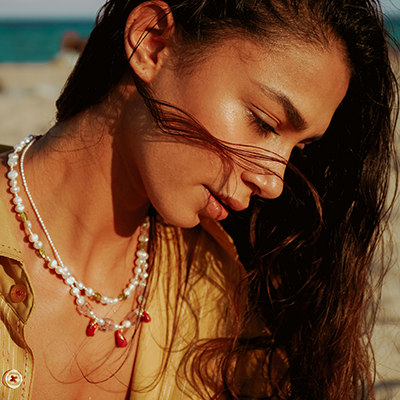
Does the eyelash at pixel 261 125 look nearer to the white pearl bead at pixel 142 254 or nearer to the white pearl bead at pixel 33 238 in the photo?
the white pearl bead at pixel 142 254

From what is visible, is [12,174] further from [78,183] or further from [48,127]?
[48,127]

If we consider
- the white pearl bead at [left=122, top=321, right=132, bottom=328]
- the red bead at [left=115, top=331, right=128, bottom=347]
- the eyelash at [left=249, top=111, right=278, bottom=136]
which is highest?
the eyelash at [left=249, top=111, right=278, bottom=136]

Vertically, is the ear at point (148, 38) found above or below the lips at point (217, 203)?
above

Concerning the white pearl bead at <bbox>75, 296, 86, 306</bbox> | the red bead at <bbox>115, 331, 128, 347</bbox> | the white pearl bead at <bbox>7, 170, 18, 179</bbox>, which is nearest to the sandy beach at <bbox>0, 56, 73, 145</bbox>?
the white pearl bead at <bbox>7, 170, 18, 179</bbox>

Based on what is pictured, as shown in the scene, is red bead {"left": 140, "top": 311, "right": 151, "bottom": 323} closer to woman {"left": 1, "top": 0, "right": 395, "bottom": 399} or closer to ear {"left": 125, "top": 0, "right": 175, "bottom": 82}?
woman {"left": 1, "top": 0, "right": 395, "bottom": 399}

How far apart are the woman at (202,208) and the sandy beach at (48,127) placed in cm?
47

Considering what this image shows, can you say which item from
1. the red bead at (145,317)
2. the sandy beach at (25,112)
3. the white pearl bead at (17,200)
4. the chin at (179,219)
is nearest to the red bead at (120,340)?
the red bead at (145,317)

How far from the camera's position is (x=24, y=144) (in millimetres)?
1901

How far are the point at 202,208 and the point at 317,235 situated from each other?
0.75m

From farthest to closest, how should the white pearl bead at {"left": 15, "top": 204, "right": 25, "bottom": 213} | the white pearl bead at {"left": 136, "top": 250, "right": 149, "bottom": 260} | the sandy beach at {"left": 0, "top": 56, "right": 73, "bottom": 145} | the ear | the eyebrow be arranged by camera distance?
the sandy beach at {"left": 0, "top": 56, "right": 73, "bottom": 145} → the white pearl bead at {"left": 136, "top": 250, "right": 149, "bottom": 260} → the white pearl bead at {"left": 15, "top": 204, "right": 25, "bottom": 213} → the ear → the eyebrow

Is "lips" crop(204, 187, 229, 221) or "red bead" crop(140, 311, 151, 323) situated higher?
"lips" crop(204, 187, 229, 221)

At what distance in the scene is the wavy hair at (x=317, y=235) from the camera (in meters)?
1.75

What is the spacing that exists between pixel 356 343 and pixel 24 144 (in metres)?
1.72

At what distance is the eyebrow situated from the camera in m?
1.46
